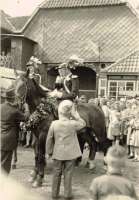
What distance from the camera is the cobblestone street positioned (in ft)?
16.0

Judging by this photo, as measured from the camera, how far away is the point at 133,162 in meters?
7.61

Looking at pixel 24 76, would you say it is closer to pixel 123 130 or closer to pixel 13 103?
pixel 13 103

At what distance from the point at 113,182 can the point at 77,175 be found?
3.54 metres

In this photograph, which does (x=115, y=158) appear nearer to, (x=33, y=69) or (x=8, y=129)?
(x=8, y=129)

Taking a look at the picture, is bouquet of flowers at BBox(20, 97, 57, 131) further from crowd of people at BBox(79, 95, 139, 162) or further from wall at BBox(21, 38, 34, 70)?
wall at BBox(21, 38, 34, 70)

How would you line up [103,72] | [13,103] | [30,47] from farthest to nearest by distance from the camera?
1. [30,47]
2. [103,72]
3. [13,103]

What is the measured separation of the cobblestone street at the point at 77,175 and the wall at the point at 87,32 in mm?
8410

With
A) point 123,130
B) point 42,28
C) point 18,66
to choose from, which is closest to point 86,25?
point 42,28

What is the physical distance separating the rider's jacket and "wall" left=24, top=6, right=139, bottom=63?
9.82 m

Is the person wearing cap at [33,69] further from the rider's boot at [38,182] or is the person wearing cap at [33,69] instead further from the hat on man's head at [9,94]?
the rider's boot at [38,182]

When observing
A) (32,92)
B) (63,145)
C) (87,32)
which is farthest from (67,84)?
(87,32)

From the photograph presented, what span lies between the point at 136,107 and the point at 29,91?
11.3 ft

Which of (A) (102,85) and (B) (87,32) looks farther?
(B) (87,32)

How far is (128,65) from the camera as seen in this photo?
40.3 feet
